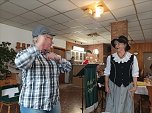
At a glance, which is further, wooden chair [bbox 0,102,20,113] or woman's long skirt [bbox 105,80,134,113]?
wooden chair [bbox 0,102,20,113]

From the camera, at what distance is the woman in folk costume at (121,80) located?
7.34ft

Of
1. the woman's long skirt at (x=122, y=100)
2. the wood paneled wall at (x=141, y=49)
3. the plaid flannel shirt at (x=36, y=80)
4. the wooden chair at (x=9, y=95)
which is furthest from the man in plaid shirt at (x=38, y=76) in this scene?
the wood paneled wall at (x=141, y=49)

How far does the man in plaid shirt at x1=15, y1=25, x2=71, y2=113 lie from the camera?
1189mm

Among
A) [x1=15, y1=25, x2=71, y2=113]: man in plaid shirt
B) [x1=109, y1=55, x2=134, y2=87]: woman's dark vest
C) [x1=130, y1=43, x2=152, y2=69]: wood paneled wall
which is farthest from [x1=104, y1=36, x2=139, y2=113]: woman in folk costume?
[x1=130, y1=43, x2=152, y2=69]: wood paneled wall

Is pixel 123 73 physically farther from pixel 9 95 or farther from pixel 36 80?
pixel 9 95

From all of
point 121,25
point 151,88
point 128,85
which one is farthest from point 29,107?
point 121,25

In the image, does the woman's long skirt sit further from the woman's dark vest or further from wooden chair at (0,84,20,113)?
wooden chair at (0,84,20,113)

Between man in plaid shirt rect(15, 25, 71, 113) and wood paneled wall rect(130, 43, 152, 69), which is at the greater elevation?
wood paneled wall rect(130, 43, 152, 69)

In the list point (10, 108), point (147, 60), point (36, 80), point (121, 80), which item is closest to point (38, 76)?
point (36, 80)

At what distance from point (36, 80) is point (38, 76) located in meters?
0.04

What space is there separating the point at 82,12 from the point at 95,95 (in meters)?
2.57

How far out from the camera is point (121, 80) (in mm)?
2258

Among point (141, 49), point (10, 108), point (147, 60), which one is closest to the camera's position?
point (10, 108)

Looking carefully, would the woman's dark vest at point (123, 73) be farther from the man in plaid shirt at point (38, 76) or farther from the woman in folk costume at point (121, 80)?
the man in plaid shirt at point (38, 76)
